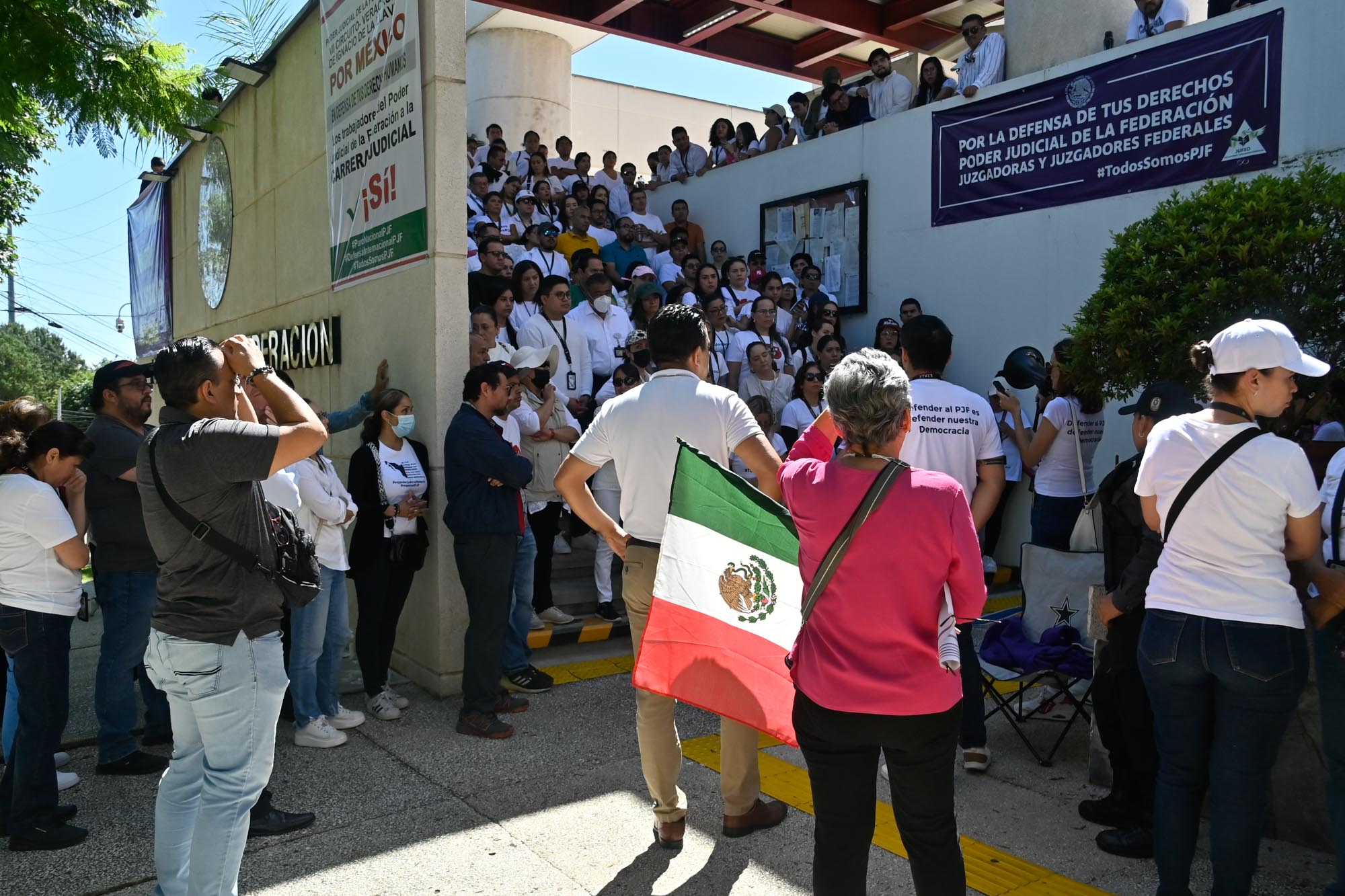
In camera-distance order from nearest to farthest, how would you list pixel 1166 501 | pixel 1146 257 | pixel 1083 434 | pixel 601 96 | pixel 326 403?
1. pixel 1166 501
2. pixel 1146 257
3. pixel 1083 434
4. pixel 326 403
5. pixel 601 96

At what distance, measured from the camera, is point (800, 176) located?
12758 mm

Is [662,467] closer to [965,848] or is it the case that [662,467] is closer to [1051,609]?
[965,848]

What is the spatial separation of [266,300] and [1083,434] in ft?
23.3

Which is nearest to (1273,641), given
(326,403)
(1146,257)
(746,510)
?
(746,510)

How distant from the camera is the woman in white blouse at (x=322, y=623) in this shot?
16.3 ft

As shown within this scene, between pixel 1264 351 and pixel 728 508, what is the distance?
5.77 ft

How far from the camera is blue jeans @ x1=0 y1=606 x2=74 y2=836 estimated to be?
12.8 feet

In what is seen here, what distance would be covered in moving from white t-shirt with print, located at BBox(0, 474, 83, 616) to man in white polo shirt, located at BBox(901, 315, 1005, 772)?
11.8 ft

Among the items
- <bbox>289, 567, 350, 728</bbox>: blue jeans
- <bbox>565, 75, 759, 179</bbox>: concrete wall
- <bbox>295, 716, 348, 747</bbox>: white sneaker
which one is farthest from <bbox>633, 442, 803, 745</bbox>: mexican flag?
<bbox>565, 75, 759, 179</bbox>: concrete wall

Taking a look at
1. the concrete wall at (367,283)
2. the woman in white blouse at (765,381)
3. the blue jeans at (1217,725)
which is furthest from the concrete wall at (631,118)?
the blue jeans at (1217,725)

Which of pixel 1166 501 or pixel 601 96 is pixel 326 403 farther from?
pixel 601 96

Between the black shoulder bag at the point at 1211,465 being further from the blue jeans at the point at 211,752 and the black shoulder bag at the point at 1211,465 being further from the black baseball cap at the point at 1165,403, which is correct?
the blue jeans at the point at 211,752

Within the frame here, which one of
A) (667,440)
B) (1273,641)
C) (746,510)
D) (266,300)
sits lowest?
(1273,641)

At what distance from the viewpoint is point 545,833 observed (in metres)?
4.02
